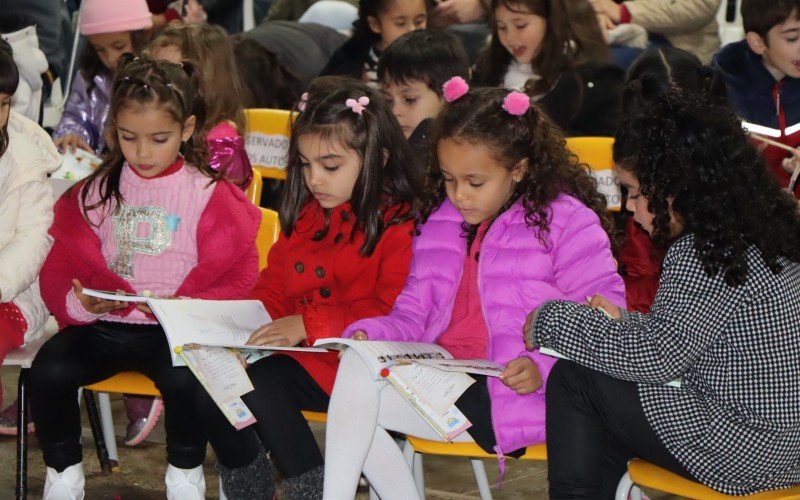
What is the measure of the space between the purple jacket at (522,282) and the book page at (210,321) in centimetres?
26

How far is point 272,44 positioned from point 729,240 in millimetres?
3281

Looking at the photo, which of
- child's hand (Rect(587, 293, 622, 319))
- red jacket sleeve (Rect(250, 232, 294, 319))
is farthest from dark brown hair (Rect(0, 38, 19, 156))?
child's hand (Rect(587, 293, 622, 319))

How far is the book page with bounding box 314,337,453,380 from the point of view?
7.86 ft

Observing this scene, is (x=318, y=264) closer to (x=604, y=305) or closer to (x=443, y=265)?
(x=443, y=265)

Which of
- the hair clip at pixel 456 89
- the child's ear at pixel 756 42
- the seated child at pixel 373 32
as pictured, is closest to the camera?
the hair clip at pixel 456 89

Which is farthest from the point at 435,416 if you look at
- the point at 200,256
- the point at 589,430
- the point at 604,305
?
the point at 200,256

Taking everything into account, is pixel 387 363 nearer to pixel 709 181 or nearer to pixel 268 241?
pixel 709 181

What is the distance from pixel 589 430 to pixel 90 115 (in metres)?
2.53

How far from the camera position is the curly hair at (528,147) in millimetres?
2600

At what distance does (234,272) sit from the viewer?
121 inches

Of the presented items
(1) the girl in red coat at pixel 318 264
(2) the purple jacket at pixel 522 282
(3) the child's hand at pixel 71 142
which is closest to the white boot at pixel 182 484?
(1) the girl in red coat at pixel 318 264

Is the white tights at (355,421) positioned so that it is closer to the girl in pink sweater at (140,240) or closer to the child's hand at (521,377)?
the child's hand at (521,377)

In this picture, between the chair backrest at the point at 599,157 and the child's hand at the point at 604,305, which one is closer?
the child's hand at the point at 604,305

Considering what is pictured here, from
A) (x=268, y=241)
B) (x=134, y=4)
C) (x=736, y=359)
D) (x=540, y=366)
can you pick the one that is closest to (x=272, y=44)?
(x=134, y=4)
